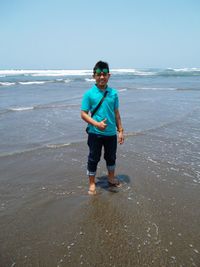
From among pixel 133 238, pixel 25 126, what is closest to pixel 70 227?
pixel 133 238

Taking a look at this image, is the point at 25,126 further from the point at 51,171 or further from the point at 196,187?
the point at 196,187

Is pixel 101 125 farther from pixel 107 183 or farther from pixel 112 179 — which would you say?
pixel 107 183

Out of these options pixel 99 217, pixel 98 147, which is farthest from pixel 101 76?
pixel 99 217

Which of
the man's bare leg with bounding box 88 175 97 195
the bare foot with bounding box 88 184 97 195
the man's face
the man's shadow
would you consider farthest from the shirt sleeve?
the man's shadow

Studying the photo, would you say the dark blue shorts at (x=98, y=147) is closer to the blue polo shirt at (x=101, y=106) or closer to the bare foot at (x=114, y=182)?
the blue polo shirt at (x=101, y=106)

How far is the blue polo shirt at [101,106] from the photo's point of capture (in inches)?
169

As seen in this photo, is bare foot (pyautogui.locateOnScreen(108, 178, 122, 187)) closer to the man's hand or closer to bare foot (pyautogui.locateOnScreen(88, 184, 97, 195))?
bare foot (pyautogui.locateOnScreen(88, 184, 97, 195))

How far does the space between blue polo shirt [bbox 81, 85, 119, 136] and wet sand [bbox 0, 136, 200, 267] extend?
0.96 metres

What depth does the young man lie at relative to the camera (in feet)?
14.0

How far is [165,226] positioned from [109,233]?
0.66 meters

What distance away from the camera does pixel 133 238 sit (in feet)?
11.1

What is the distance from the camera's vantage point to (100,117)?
14.3 ft

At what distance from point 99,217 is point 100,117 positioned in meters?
1.35

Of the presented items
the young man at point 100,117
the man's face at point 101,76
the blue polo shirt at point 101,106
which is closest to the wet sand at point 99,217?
the young man at point 100,117
